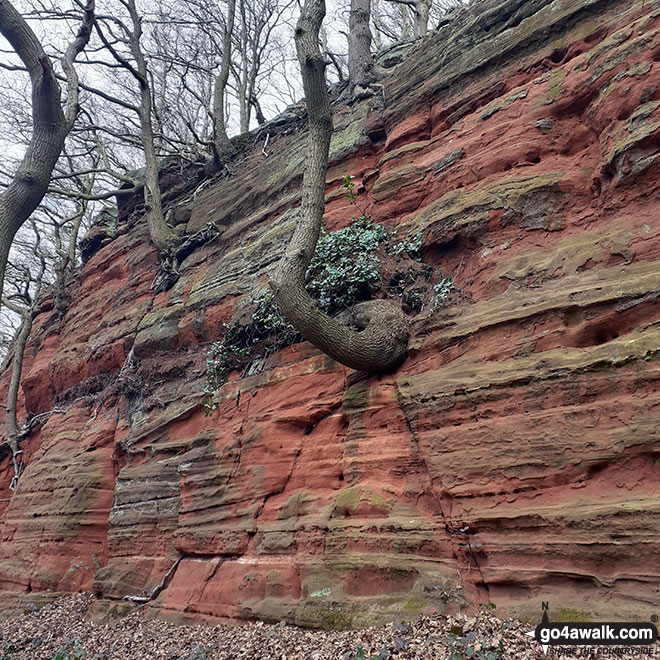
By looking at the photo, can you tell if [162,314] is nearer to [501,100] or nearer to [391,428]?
[391,428]

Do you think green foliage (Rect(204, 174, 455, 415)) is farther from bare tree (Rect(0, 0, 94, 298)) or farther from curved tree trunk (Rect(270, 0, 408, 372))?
bare tree (Rect(0, 0, 94, 298))

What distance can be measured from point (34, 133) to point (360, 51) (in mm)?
8786

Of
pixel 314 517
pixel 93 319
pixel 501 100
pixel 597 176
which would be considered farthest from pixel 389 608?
pixel 93 319

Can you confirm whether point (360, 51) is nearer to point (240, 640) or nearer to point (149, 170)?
point (149, 170)

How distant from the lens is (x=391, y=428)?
268 inches

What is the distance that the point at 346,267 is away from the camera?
852cm

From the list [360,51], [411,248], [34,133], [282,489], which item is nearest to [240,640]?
[282,489]

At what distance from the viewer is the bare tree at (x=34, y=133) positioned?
Answer: 611 cm

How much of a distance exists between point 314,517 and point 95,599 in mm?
Result: 5324

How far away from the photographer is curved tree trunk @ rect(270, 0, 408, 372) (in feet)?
23.0

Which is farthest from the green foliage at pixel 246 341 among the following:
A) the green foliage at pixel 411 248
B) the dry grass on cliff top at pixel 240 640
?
the dry grass on cliff top at pixel 240 640

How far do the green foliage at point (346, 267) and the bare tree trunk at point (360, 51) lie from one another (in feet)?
15.9

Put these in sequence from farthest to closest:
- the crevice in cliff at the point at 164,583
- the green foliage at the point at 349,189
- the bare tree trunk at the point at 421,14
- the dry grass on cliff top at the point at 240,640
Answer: the bare tree trunk at the point at 421,14, the green foliage at the point at 349,189, the crevice in cliff at the point at 164,583, the dry grass on cliff top at the point at 240,640

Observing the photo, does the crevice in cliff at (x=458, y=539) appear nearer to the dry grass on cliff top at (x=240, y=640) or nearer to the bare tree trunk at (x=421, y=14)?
the dry grass on cliff top at (x=240, y=640)
